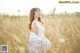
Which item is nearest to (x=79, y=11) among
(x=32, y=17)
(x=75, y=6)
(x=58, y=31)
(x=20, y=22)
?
(x=75, y=6)

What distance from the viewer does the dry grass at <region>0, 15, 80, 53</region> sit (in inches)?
53.3

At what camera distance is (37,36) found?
53.1 inches

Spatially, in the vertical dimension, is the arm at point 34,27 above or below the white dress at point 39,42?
above

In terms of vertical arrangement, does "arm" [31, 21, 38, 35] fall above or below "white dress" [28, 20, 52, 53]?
above

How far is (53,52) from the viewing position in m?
1.36

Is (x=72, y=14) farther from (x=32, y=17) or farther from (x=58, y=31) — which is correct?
(x=32, y=17)

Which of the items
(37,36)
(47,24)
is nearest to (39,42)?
(37,36)

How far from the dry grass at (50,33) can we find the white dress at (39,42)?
3cm

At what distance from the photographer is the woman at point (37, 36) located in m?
1.35

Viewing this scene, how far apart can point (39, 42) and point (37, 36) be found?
5cm

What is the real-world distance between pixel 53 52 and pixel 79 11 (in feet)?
1.29

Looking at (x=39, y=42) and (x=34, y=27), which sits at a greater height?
(x=34, y=27)

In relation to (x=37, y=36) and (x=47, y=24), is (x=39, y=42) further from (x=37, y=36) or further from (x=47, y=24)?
(x=47, y=24)

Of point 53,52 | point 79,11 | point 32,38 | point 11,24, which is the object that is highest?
point 79,11
